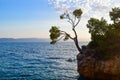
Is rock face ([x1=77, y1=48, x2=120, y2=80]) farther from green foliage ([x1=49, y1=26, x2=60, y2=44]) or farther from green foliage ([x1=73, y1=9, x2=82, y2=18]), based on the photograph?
green foliage ([x1=73, y1=9, x2=82, y2=18])

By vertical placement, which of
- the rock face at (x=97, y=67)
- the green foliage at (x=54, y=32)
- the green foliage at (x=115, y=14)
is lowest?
the rock face at (x=97, y=67)

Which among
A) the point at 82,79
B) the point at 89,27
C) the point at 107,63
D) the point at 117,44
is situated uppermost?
the point at 89,27

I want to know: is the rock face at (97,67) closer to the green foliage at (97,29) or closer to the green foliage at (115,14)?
the green foliage at (97,29)

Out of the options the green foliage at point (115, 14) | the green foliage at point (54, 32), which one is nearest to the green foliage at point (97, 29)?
the green foliage at point (115, 14)

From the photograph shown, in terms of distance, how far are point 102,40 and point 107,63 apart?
623 cm

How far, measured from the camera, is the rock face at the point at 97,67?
46.2 meters

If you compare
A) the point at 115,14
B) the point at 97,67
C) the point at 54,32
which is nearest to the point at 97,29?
the point at 115,14

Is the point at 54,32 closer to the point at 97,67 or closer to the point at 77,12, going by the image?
the point at 77,12

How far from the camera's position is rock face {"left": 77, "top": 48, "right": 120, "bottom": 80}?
4622 centimetres

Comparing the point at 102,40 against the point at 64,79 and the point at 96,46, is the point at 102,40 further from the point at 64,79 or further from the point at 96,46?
the point at 64,79

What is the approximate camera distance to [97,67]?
157 ft

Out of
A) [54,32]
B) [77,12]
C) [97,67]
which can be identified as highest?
[77,12]

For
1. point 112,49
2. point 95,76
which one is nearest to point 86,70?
point 95,76

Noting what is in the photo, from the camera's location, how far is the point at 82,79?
5044cm
